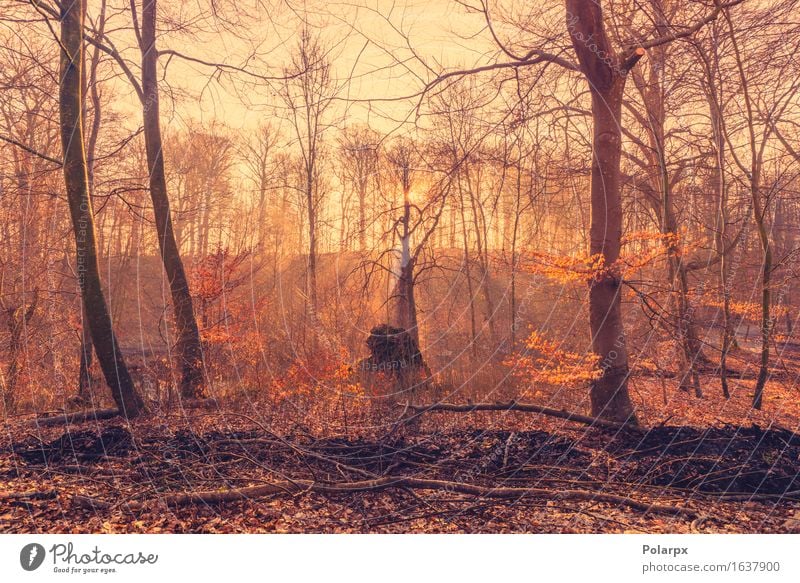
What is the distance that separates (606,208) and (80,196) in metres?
8.64

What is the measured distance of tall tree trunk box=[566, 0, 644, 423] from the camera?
877cm

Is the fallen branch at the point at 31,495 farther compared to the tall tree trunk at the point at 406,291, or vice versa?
the tall tree trunk at the point at 406,291

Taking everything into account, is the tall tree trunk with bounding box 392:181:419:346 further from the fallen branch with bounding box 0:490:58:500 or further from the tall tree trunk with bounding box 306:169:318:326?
the fallen branch with bounding box 0:490:58:500

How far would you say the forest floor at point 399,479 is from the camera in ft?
15.9

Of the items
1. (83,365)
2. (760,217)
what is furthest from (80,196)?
(760,217)

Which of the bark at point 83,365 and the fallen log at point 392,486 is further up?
the bark at point 83,365

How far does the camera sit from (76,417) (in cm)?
830

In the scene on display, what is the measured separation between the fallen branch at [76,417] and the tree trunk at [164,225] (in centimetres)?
207

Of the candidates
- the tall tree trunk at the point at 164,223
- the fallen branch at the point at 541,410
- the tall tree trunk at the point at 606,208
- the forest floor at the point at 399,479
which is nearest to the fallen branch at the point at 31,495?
the forest floor at the point at 399,479

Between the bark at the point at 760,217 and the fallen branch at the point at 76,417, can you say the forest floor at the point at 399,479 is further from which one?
the bark at the point at 760,217

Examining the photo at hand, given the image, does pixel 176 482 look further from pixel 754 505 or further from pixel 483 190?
pixel 483 190

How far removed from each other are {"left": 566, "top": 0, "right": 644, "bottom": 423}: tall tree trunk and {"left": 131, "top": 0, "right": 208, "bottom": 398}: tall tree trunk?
25.3 feet

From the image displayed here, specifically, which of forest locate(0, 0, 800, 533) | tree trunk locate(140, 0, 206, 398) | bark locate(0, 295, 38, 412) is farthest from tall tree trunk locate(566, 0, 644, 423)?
bark locate(0, 295, 38, 412)
